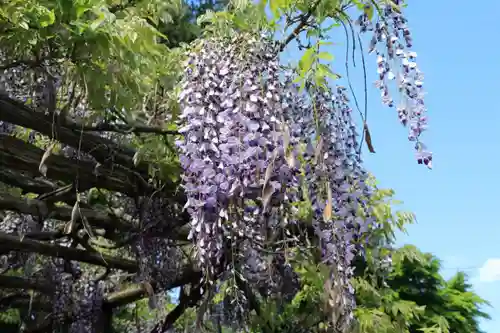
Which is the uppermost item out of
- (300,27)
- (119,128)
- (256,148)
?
(300,27)

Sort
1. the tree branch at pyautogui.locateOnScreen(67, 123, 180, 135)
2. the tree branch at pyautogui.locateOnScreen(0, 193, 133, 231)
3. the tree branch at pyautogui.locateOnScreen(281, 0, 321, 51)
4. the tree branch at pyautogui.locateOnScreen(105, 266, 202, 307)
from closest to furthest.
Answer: the tree branch at pyautogui.locateOnScreen(281, 0, 321, 51) < the tree branch at pyautogui.locateOnScreen(67, 123, 180, 135) < the tree branch at pyautogui.locateOnScreen(0, 193, 133, 231) < the tree branch at pyautogui.locateOnScreen(105, 266, 202, 307)

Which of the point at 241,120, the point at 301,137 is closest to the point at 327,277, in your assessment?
the point at 301,137

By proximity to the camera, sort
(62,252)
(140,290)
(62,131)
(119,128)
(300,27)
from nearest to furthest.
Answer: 1. (300,27)
2. (62,131)
3. (119,128)
4. (62,252)
5. (140,290)

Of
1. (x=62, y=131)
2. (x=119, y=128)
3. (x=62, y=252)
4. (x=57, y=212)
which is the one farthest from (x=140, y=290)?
(x=62, y=131)

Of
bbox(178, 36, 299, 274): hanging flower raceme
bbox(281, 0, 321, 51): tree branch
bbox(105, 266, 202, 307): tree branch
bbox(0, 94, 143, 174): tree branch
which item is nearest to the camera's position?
bbox(178, 36, 299, 274): hanging flower raceme

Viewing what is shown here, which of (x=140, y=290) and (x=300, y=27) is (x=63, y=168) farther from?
(x=140, y=290)

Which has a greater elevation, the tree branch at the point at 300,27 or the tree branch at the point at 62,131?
the tree branch at the point at 300,27

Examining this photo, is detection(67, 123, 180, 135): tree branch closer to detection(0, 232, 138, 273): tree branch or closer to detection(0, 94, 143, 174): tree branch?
detection(0, 94, 143, 174): tree branch

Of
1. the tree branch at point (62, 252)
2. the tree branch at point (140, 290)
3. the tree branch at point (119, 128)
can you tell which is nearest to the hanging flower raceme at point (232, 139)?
the tree branch at point (119, 128)

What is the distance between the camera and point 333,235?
3.12m

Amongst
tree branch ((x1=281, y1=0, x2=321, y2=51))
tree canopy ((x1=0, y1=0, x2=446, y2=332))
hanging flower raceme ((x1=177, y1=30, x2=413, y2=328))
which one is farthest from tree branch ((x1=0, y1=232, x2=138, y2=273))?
tree branch ((x1=281, y1=0, x2=321, y2=51))

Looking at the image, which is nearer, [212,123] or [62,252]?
[212,123]

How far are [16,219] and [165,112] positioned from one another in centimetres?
203

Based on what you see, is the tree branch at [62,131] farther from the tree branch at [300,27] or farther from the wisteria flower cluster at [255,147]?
the tree branch at [300,27]
